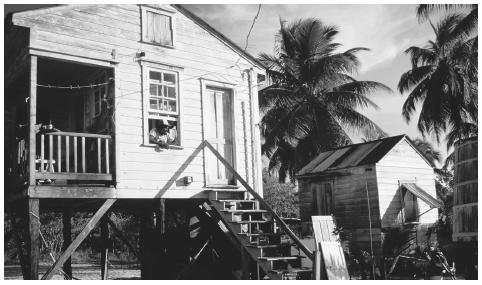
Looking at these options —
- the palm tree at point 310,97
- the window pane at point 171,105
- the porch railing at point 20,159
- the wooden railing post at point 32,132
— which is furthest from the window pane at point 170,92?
the palm tree at point 310,97

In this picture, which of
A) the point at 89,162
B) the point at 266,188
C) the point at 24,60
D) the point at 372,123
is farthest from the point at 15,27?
the point at 266,188

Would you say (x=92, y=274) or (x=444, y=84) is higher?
(x=444, y=84)

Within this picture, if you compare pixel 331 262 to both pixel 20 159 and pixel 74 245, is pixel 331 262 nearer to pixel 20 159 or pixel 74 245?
pixel 74 245

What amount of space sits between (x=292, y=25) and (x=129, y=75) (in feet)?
66.1

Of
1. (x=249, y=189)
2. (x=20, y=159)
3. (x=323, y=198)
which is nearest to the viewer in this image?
(x=20, y=159)

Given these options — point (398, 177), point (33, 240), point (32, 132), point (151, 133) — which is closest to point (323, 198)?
point (398, 177)

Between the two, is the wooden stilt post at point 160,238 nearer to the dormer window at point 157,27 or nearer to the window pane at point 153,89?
the window pane at point 153,89

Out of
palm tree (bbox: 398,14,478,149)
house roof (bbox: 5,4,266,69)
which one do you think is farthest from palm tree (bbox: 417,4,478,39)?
house roof (bbox: 5,4,266,69)

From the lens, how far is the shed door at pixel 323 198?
20.2 metres

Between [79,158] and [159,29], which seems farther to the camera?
[79,158]

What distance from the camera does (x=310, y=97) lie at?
27516 millimetres

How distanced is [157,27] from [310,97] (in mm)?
16864

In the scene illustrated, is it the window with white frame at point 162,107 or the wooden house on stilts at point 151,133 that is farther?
the window with white frame at point 162,107

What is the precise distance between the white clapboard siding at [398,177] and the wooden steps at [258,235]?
8.23 meters
